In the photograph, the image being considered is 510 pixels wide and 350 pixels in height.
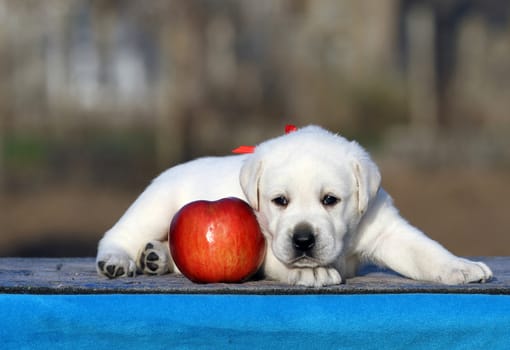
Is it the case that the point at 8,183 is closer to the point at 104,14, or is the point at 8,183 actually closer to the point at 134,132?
the point at 134,132

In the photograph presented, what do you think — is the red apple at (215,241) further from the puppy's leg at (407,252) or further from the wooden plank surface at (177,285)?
the puppy's leg at (407,252)

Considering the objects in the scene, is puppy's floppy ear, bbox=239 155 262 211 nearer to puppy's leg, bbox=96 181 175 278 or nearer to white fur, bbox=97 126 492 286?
white fur, bbox=97 126 492 286

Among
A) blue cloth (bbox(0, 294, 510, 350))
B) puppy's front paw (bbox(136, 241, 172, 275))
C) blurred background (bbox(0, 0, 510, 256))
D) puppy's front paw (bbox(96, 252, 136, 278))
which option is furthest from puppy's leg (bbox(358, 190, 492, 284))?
blurred background (bbox(0, 0, 510, 256))

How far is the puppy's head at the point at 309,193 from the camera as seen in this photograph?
3.65 meters

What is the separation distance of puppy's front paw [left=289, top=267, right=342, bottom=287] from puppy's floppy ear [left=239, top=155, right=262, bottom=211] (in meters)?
0.42

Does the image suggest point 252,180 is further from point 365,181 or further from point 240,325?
point 240,325

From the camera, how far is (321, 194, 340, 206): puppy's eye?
12.5 ft

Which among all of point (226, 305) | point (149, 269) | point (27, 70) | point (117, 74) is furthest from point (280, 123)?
point (226, 305)

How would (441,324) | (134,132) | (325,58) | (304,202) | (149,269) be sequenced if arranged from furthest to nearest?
(325,58), (134,132), (149,269), (304,202), (441,324)

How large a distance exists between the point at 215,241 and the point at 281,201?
37 centimetres

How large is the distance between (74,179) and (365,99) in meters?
5.69

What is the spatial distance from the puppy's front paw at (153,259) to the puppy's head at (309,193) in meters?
0.53

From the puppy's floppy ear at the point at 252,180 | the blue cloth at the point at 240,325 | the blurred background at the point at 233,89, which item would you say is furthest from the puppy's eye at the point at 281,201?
the blurred background at the point at 233,89

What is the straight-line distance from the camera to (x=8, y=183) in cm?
1525
